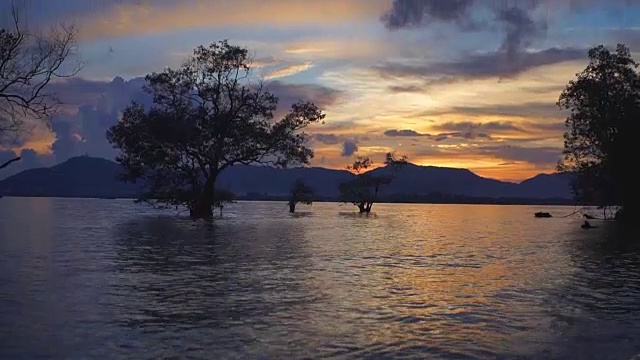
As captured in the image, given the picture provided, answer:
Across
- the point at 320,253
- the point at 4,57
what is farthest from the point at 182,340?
the point at 4,57

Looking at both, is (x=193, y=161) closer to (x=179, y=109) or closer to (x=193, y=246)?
(x=179, y=109)

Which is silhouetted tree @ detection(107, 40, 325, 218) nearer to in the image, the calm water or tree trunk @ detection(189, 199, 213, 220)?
tree trunk @ detection(189, 199, 213, 220)

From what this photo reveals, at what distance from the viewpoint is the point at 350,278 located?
1962 cm

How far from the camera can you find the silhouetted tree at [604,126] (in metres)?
65.1

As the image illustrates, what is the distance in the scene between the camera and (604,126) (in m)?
66.1

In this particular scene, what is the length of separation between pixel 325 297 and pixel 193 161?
49757mm

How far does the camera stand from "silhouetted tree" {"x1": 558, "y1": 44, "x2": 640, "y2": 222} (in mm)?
65125

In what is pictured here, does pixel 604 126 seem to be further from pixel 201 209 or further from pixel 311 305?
pixel 311 305

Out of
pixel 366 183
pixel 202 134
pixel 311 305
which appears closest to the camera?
pixel 311 305

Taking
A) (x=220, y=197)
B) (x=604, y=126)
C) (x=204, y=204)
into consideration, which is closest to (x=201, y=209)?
(x=204, y=204)

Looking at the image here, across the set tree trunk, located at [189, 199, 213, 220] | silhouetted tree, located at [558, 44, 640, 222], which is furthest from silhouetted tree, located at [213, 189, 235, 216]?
silhouetted tree, located at [558, 44, 640, 222]

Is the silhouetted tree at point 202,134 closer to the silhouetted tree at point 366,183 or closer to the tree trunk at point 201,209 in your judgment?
the tree trunk at point 201,209

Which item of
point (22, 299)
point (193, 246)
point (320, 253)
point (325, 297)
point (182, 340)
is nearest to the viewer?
point (182, 340)

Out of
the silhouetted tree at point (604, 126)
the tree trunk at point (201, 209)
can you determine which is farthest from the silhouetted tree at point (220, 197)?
the silhouetted tree at point (604, 126)
